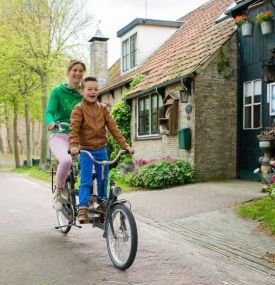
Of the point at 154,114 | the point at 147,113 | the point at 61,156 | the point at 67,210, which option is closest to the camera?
the point at 61,156

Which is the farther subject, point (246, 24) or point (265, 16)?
point (246, 24)

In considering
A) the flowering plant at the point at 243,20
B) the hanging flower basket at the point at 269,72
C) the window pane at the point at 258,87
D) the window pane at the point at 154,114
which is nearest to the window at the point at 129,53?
the window pane at the point at 154,114

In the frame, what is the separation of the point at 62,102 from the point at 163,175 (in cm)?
673

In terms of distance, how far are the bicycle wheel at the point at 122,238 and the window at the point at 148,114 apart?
11528 millimetres

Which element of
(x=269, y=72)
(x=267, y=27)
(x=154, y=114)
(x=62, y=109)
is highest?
(x=267, y=27)

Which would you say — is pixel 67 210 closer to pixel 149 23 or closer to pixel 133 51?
pixel 149 23

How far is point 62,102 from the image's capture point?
6367 mm

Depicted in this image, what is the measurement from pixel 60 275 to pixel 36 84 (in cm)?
2717

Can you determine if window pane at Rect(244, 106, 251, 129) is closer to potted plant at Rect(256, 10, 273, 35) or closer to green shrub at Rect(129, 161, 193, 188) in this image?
green shrub at Rect(129, 161, 193, 188)

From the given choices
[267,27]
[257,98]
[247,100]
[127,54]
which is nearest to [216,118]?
[247,100]

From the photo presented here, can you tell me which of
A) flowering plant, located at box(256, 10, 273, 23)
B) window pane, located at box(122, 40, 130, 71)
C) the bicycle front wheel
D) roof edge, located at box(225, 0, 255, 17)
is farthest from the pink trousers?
window pane, located at box(122, 40, 130, 71)

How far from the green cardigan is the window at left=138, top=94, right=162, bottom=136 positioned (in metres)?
10.0

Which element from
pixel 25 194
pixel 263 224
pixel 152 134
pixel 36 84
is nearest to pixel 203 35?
pixel 152 134

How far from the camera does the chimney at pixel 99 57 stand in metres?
25.5
